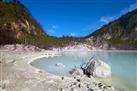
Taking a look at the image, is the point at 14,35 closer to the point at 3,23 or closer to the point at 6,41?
the point at 3,23

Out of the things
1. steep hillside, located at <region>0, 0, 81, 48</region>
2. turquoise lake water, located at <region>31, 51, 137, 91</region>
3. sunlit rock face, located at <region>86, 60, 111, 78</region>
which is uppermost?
steep hillside, located at <region>0, 0, 81, 48</region>

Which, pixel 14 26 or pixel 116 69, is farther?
pixel 14 26

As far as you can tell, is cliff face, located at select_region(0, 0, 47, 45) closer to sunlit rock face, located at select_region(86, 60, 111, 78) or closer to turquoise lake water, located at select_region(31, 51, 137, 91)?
turquoise lake water, located at select_region(31, 51, 137, 91)

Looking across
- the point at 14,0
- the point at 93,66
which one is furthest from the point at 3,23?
the point at 93,66

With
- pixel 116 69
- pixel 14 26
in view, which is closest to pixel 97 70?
pixel 116 69

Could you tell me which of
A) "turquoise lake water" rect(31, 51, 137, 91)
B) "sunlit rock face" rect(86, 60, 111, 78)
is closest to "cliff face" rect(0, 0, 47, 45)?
"turquoise lake water" rect(31, 51, 137, 91)

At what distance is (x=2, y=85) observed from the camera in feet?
48.5

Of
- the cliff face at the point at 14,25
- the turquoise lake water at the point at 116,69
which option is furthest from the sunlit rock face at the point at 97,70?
the cliff face at the point at 14,25

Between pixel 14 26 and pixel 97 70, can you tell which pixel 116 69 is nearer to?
pixel 97 70

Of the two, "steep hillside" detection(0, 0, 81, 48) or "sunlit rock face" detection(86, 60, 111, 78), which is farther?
"steep hillside" detection(0, 0, 81, 48)

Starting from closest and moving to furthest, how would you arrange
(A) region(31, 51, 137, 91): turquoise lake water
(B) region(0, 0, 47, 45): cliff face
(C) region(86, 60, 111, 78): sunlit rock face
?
(A) region(31, 51, 137, 91): turquoise lake water
(C) region(86, 60, 111, 78): sunlit rock face
(B) region(0, 0, 47, 45): cliff face

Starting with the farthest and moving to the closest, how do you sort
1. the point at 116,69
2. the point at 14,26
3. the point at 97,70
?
the point at 14,26 → the point at 116,69 → the point at 97,70

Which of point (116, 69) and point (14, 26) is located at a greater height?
point (14, 26)

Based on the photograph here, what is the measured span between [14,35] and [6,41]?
14.2 meters
